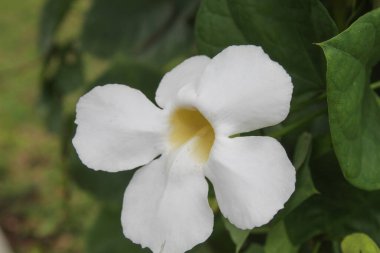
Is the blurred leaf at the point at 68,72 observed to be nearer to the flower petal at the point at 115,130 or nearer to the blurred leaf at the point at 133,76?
the blurred leaf at the point at 133,76

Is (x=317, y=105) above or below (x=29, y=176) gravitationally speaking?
above

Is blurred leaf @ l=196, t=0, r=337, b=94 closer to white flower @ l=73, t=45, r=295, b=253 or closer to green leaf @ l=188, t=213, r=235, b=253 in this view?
white flower @ l=73, t=45, r=295, b=253

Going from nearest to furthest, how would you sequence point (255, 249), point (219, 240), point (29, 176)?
point (255, 249) < point (219, 240) < point (29, 176)

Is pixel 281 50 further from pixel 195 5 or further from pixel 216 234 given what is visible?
pixel 195 5

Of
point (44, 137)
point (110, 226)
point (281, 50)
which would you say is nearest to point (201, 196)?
point (281, 50)

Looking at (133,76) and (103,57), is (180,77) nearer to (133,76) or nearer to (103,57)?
(133,76)

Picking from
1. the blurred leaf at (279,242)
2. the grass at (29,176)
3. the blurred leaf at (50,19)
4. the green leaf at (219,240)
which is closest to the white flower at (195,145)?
the blurred leaf at (279,242)

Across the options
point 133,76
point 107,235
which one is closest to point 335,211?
point 133,76
